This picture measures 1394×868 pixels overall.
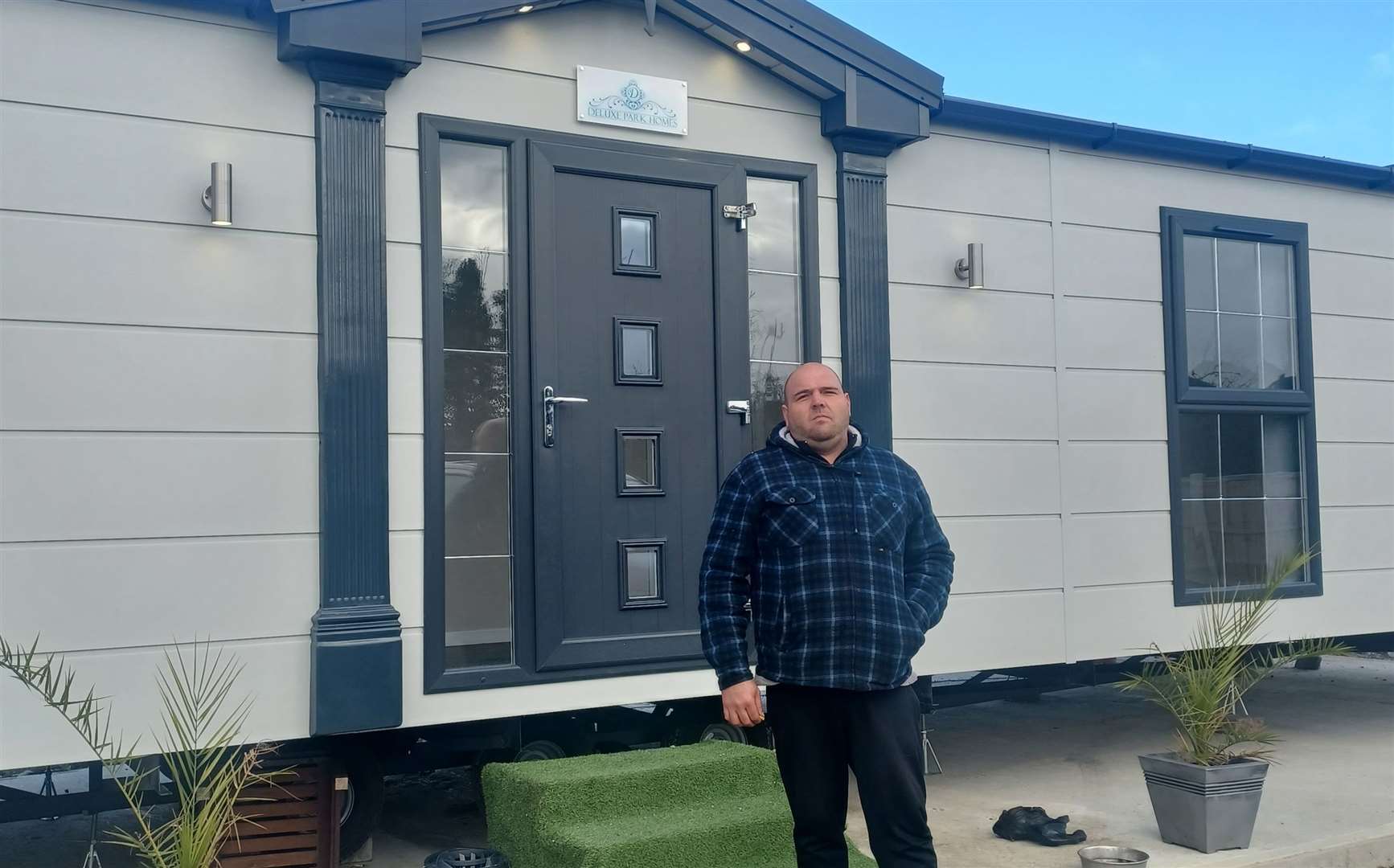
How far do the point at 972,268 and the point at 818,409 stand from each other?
239 centimetres

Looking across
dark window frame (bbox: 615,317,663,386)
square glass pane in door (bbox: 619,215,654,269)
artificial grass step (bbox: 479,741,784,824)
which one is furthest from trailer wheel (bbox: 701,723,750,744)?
square glass pane in door (bbox: 619,215,654,269)

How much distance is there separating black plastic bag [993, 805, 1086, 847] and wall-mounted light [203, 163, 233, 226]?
133 inches

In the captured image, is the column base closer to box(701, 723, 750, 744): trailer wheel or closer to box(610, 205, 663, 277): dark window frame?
box(701, 723, 750, 744): trailer wheel

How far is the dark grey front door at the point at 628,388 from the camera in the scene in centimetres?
421

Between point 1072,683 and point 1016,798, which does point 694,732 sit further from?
point 1072,683

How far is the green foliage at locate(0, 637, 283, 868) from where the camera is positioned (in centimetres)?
301

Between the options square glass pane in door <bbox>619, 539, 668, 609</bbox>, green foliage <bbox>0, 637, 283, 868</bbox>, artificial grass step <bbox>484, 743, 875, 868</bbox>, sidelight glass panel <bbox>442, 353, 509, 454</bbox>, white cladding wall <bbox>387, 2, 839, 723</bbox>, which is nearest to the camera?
green foliage <bbox>0, 637, 283, 868</bbox>

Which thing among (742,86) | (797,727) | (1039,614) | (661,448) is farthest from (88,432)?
(1039,614)

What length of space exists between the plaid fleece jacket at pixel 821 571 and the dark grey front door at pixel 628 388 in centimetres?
137

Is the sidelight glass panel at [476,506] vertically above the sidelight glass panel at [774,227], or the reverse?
the sidelight glass panel at [774,227]

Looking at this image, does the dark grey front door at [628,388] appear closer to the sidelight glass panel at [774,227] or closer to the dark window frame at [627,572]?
the dark window frame at [627,572]

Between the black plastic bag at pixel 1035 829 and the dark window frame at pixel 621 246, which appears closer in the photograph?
the black plastic bag at pixel 1035 829

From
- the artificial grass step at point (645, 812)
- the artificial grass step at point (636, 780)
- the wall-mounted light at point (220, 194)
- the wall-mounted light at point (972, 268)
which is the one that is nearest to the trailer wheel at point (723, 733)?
the artificial grass step at point (636, 780)

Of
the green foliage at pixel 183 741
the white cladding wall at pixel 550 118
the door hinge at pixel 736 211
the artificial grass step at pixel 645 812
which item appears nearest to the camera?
the green foliage at pixel 183 741
